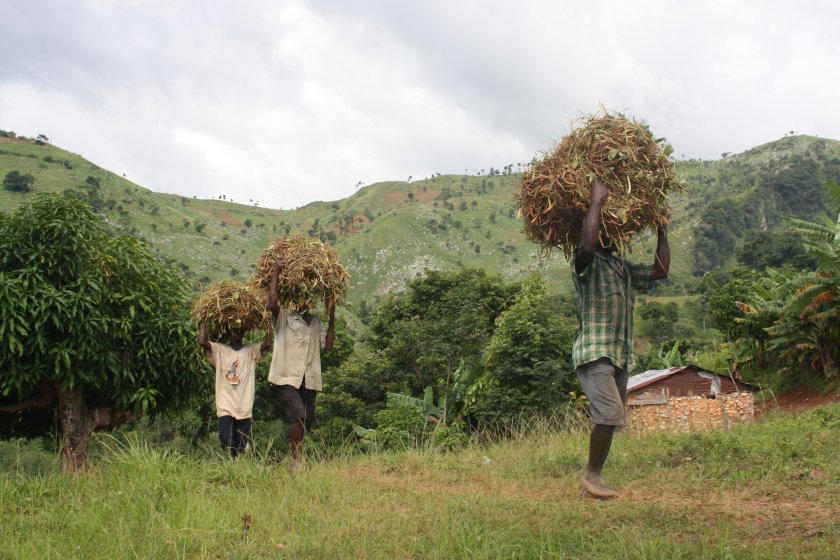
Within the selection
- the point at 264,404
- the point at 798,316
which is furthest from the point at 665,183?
the point at 264,404

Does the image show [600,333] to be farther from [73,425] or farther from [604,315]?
[73,425]

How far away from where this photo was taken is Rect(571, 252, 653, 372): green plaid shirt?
4836 mm

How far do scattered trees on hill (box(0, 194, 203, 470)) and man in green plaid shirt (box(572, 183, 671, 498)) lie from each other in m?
4.91

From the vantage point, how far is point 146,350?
7.65m

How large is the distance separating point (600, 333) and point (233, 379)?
3744 millimetres

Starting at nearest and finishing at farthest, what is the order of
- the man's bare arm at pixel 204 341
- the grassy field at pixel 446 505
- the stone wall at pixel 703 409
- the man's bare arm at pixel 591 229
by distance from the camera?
the grassy field at pixel 446 505 < the man's bare arm at pixel 591 229 < the man's bare arm at pixel 204 341 < the stone wall at pixel 703 409

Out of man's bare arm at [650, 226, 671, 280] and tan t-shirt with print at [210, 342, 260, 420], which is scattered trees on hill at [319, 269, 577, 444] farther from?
man's bare arm at [650, 226, 671, 280]

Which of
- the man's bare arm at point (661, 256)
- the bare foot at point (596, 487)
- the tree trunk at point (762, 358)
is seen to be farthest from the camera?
the tree trunk at point (762, 358)

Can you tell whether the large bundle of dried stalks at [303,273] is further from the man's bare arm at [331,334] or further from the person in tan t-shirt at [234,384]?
the person in tan t-shirt at [234,384]

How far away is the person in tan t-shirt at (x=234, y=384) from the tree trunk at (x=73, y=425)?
1803 millimetres

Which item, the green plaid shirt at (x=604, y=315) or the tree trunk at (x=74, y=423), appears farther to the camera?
the tree trunk at (x=74, y=423)

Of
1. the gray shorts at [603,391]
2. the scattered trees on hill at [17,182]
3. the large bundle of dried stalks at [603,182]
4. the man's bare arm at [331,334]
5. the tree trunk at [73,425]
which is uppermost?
the scattered trees on hill at [17,182]

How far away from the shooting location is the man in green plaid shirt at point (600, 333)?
15.6 feet

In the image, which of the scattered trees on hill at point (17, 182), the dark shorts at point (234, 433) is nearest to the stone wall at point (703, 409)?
the dark shorts at point (234, 433)
